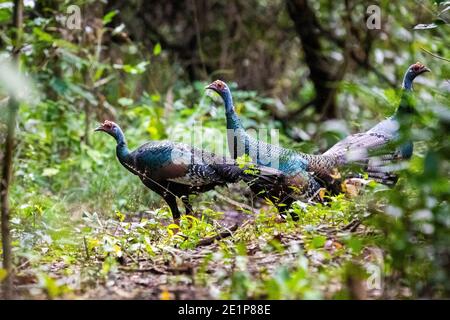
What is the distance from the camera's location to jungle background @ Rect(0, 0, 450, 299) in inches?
126

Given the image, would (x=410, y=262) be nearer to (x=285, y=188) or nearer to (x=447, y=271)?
(x=447, y=271)

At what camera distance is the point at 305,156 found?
595cm

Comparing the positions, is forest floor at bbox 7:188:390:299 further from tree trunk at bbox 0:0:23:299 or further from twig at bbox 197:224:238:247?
tree trunk at bbox 0:0:23:299

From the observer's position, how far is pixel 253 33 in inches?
442

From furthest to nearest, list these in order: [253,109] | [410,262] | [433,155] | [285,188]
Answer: [253,109], [285,188], [410,262], [433,155]

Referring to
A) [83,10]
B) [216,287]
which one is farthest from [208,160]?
[83,10]

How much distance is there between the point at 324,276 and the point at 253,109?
6112mm

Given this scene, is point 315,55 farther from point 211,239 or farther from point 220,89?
point 211,239

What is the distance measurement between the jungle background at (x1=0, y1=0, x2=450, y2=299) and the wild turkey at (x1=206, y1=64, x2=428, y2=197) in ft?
0.65

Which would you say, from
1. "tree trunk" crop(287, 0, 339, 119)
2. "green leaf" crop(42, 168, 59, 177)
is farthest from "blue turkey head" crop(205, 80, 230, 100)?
"tree trunk" crop(287, 0, 339, 119)
